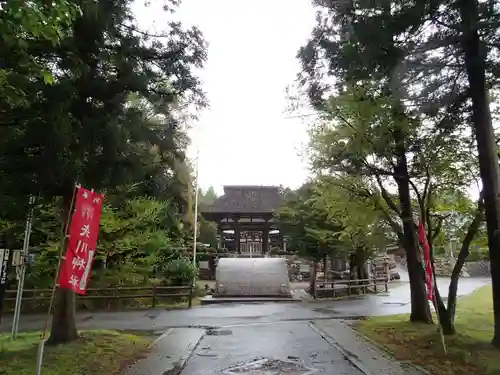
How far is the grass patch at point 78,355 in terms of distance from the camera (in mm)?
6383

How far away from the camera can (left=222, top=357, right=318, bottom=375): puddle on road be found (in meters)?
6.71

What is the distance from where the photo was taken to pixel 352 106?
8664mm

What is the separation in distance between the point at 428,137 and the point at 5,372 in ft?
28.2

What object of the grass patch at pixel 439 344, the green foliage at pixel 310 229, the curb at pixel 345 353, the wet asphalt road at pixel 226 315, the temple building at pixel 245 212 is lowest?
the wet asphalt road at pixel 226 315

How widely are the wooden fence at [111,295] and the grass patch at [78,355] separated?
323 inches

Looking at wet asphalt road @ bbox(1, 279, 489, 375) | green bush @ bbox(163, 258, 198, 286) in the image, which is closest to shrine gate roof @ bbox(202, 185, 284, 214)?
green bush @ bbox(163, 258, 198, 286)

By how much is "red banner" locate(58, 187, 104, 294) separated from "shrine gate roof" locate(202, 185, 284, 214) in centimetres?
2745

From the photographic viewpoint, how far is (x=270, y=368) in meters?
6.99

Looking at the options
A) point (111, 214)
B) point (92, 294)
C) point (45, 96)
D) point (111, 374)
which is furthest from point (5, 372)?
point (92, 294)

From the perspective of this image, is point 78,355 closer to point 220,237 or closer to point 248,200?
point 220,237

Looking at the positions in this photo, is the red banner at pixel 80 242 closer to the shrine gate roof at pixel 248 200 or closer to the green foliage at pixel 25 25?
the green foliage at pixel 25 25

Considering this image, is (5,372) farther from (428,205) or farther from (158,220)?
(158,220)

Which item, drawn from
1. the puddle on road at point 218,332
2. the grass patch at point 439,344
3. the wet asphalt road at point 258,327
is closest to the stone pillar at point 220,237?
the wet asphalt road at point 258,327

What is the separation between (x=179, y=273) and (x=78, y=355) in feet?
43.3
